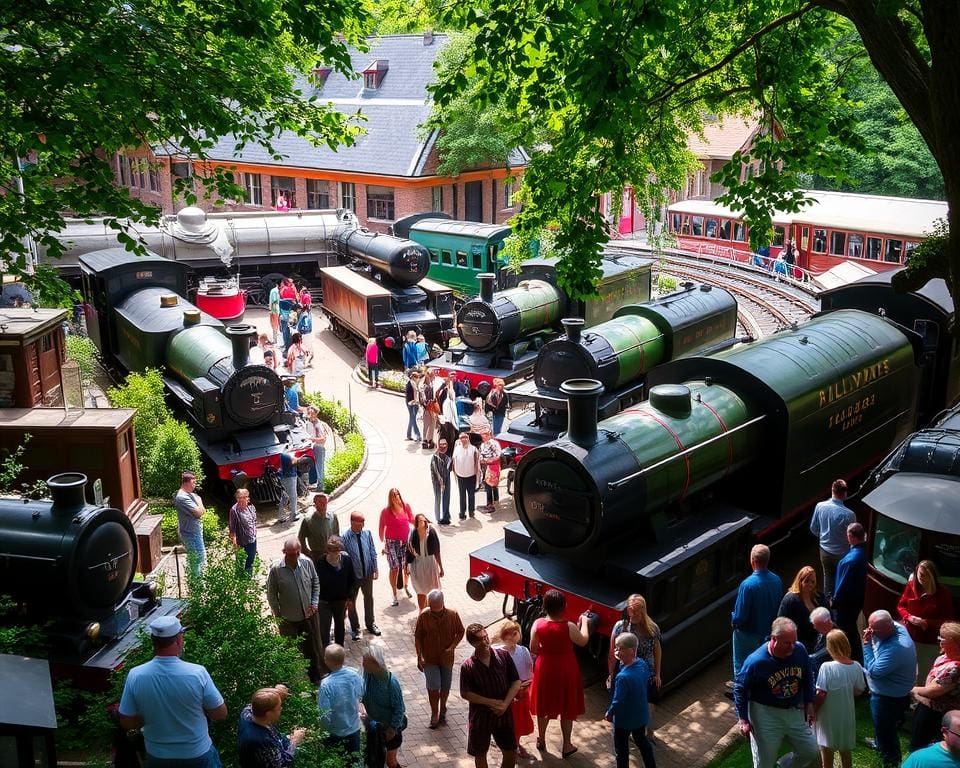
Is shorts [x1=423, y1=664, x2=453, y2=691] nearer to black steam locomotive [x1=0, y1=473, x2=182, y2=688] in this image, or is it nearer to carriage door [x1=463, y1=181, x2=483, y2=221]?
black steam locomotive [x1=0, y1=473, x2=182, y2=688]

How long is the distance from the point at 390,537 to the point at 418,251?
48.0 ft

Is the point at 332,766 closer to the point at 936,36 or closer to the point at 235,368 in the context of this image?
the point at 936,36

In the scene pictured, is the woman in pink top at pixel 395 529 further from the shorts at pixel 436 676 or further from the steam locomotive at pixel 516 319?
the steam locomotive at pixel 516 319

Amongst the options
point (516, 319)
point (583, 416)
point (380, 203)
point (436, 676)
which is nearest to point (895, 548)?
point (583, 416)

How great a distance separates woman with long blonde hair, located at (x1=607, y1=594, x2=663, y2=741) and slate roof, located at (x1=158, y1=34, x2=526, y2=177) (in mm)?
27891

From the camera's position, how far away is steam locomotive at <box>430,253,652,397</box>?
1895 centimetres

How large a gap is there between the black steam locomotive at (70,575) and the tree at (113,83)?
2.65m

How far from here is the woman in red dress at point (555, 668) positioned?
826cm

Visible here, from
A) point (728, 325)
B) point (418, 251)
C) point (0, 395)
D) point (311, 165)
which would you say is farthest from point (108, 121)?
point (311, 165)

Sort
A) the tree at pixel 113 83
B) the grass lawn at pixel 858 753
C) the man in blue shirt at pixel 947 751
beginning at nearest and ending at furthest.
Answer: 1. the man in blue shirt at pixel 947 751
2. the grass lawn at pixel 858 753
3. the tree at pixel 113 83

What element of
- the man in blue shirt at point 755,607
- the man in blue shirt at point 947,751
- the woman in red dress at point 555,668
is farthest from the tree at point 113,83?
the man in blue shirt at point 947,751

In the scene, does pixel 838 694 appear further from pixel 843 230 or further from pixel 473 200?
pixel 473 200

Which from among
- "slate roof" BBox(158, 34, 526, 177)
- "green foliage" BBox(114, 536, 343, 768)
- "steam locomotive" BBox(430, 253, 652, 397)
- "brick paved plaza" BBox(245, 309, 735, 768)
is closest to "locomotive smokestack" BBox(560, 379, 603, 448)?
"brick paved plaza" BBox(245, 309, 735, 768)

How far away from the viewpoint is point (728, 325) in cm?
1923
